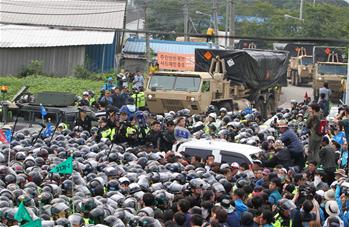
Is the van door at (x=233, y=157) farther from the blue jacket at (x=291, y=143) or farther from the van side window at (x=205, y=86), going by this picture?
the van side window at (x=205, y=86)

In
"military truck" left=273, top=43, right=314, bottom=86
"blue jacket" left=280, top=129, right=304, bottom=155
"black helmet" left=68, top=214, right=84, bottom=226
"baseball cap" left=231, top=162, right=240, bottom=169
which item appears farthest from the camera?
"military truck" left=273, top=43, right=314, bottom=86

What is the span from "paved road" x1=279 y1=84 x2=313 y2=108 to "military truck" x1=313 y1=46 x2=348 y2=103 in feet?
3.86

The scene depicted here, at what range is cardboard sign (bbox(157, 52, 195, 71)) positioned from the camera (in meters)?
39.6

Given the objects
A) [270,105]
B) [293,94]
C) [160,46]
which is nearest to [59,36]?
[160,46]

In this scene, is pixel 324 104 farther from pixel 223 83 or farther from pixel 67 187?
pixel 67 187

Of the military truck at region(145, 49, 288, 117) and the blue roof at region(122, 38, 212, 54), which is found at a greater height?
the blue roof at region(122, 38, 212, 54)

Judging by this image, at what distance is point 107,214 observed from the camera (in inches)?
498

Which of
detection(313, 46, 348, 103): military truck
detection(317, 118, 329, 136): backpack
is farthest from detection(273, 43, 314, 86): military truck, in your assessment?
detection(317, 118, 329, 136): backpack

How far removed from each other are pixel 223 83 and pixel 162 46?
2198cm

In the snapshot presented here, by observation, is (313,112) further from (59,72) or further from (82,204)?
(59,72)

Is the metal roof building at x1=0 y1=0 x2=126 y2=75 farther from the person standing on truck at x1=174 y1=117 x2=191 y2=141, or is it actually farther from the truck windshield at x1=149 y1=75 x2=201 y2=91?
the person standing on truck at x1=174 y1=117 x2=191 y2=141

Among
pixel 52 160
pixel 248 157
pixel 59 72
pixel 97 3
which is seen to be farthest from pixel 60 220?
pixel 97 3

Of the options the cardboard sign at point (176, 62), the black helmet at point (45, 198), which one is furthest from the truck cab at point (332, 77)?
the black helmet at point (45, 198)

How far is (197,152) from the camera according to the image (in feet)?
61.0
